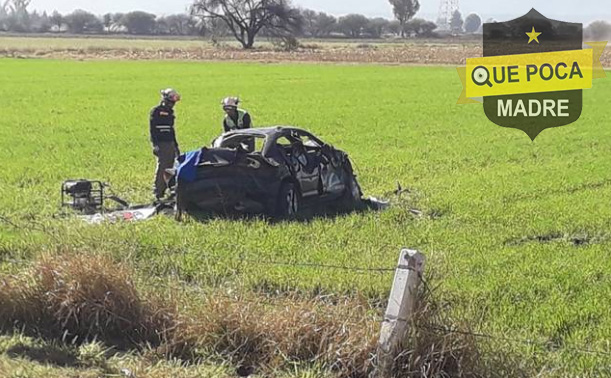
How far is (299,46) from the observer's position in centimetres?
10138

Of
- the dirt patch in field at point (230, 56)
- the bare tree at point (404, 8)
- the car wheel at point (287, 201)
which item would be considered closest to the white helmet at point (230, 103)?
the car wheel at point (287, 201)

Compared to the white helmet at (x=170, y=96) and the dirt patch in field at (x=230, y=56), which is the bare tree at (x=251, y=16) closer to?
the dirt patch in field at (x=230, y=56)

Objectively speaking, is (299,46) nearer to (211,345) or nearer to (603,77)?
(603,77)

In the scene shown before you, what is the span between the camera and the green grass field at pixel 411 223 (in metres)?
7.80

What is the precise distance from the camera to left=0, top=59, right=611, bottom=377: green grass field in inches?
307

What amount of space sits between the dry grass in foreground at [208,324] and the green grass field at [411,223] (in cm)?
52

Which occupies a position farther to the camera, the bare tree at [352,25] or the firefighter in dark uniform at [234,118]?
the bare tree at [352,25]

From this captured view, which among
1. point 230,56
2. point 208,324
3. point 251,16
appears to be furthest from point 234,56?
point 208,324

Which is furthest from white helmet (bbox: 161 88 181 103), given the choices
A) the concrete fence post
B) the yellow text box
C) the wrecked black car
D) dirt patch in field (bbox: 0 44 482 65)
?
dirt patch in field (bbox: 0 44 482 65)

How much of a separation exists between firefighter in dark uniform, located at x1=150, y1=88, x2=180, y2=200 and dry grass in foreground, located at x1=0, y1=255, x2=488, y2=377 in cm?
668

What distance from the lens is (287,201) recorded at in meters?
12.1

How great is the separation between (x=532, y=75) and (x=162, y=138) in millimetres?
34005

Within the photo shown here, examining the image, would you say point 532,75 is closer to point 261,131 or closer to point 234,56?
point 261,131

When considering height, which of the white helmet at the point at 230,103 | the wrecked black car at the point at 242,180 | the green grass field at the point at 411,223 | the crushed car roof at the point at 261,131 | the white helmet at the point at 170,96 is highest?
the white helmet at the point at 170,96
